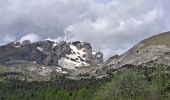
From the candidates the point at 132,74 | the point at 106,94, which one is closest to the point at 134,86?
the point at 132,74

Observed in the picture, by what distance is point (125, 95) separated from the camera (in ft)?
449

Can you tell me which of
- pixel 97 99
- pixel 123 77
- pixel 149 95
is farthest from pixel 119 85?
pixel 97 99

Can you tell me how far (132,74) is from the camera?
13562 cm

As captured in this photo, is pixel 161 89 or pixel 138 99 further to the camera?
pixel 161 89

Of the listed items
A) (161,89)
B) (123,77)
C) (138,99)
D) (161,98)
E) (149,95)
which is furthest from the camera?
(161,89)

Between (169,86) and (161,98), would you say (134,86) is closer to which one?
(161,98)

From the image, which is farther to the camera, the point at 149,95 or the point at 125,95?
the point at 149,95

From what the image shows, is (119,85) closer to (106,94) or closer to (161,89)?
(106,94)

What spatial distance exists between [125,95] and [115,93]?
3988 mm

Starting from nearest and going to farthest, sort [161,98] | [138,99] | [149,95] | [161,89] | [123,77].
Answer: [123,77] < [138,99] < [149,95] < [161,98] < [161,89]

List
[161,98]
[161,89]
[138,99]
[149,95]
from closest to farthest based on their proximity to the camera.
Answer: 1. [138,99]
2. [149,95]
3. [161,98]
4. [161,89]

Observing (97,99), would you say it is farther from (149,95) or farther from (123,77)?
(123,77)

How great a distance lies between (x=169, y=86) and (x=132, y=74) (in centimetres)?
6706

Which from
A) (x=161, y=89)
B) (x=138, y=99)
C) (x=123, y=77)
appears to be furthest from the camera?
(x=161, y=89)
